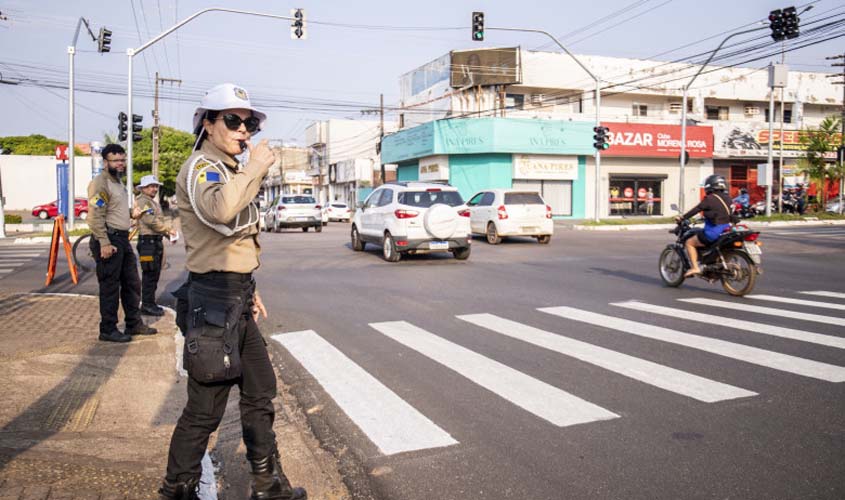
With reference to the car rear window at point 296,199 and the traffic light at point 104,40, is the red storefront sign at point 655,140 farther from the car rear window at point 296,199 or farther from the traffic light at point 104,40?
the traffic light at point 104,40

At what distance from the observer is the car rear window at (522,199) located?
2138 centimetres

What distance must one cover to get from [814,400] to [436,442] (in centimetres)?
284

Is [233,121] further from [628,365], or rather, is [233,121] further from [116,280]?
[116,280]

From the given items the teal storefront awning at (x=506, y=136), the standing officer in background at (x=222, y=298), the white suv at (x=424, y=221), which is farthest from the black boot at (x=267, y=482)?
the teal storefront awning at (x=506, y=136)

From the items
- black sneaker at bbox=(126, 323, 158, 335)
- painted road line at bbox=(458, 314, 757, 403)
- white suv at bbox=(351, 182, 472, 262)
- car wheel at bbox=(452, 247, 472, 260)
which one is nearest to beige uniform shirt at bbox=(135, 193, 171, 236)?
black sneaker at bbox=(126, 323, 158, 335)

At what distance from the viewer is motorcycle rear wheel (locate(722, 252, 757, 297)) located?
9984mm

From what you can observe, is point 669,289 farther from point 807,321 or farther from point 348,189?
point 348,189

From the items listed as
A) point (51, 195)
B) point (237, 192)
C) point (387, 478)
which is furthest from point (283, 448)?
point (51, 195)

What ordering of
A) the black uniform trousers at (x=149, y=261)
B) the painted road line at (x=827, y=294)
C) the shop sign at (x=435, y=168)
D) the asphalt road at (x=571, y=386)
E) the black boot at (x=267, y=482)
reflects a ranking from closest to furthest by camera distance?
the black boot at (x=267, y=482)
the asphalt road at (x=571, y=386)
the black uniform trousers at (x=149, y=261)
the painted road line at (x=827, y=294)
the shop sign at (x=435, y=168)

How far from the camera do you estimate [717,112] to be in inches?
1880

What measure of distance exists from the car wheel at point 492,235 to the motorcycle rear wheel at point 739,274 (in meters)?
11.3

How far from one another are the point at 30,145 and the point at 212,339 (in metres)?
99.0

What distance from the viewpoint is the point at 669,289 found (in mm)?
11078

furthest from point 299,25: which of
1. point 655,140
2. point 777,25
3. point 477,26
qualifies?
point 655,140
